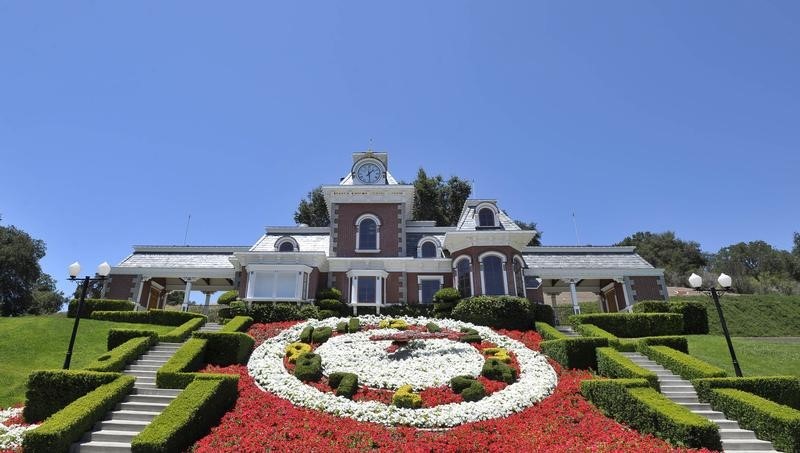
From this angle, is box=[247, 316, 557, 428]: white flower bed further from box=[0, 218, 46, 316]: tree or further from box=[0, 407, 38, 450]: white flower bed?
box=[0, 218, 46, 316]: tree

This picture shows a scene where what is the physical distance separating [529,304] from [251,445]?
16.7 m

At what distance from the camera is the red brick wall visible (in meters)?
30.6

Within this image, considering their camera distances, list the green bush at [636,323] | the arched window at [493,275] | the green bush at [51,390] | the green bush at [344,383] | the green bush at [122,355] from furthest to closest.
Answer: the arched window at [493,275], the green bush at [636,323], the green bush at [122,355], the green bush at [344,383], the green bush at [51,390]

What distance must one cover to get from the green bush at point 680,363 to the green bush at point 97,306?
26641 mm

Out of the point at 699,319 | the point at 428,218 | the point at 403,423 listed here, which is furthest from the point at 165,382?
the point at 428,218

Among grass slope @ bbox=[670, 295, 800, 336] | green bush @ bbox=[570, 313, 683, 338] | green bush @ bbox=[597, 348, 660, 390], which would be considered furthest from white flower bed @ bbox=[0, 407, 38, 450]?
grass slope @ bbox=[670, 295, 800, 336]

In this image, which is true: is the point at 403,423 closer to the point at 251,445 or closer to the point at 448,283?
the point at 251,445

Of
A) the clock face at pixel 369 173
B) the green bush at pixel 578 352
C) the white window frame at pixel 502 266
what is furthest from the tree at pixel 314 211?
the green bush at pixel 578 352

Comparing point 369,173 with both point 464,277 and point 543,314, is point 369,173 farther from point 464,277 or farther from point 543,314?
point 543,314

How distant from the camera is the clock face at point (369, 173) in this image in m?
32.4

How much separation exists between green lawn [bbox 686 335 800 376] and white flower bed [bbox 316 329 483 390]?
31.9 feet

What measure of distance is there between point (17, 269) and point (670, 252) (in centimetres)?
8613

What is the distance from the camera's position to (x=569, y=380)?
15.8 meters

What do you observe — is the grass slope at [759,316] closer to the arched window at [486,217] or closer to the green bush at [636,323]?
the green bush at [636,323]
